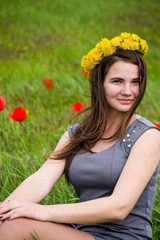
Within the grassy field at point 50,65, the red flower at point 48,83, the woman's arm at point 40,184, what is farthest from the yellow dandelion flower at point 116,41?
the red flower at point 48,83

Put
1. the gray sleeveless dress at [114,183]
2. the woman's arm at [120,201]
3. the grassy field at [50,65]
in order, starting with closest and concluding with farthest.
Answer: the woman's arm at [120,201] < the gray sleeveless dress at [114,183] < the grassy field at [50,65]

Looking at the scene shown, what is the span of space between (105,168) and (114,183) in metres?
0.09

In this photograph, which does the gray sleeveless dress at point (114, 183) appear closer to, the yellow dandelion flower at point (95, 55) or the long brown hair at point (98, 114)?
the long brown hair at point (98, 114)

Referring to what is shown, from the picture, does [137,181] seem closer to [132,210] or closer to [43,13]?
[132,210]

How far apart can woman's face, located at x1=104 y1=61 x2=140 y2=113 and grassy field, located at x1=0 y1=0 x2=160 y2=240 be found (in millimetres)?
441

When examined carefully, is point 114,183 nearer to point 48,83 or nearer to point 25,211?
point 25,211

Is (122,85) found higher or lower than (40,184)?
higher

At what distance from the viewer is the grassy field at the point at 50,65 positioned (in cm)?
332

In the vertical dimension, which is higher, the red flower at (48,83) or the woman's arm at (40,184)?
the red flower at (48,83)

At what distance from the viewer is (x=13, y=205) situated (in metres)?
2.23

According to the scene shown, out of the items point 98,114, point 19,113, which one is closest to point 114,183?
point 98,114

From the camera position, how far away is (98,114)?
99.2 inches

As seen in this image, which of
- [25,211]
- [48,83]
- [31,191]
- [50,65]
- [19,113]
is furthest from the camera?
[50,65]

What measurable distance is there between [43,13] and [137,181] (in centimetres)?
890
